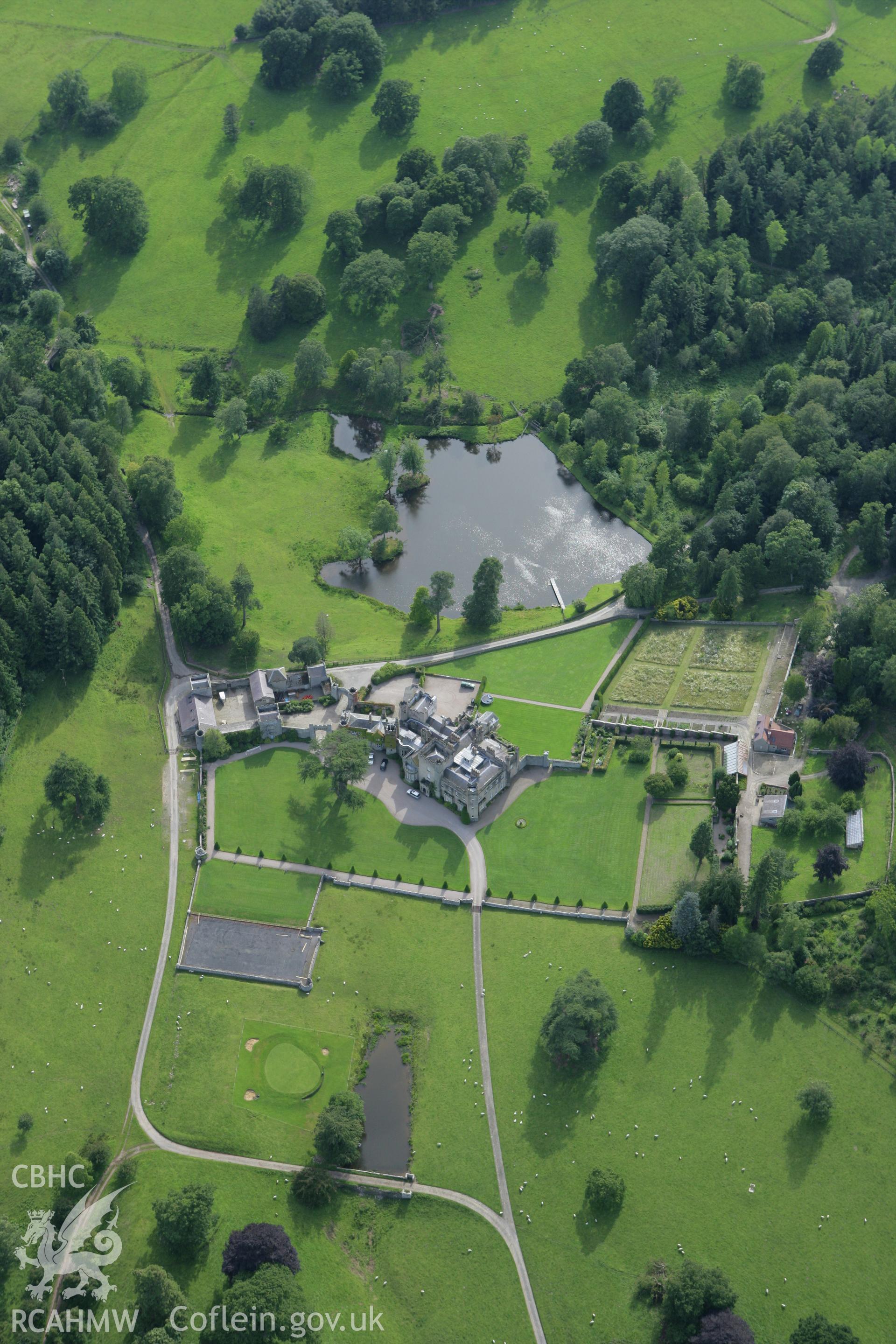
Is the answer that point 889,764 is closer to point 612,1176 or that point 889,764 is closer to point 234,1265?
point 612,1176

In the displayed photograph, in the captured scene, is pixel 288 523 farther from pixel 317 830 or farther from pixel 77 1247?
→ pixel 77 1247

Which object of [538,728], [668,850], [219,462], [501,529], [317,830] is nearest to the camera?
[668,850]

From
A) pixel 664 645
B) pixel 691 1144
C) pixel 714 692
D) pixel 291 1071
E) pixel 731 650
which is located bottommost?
pixel 291 1071

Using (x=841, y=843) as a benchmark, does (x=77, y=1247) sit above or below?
below

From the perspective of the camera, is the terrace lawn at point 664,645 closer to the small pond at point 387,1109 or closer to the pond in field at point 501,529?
the pond in field at point 501,529

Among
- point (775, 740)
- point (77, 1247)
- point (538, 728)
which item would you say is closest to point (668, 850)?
point (775, 740)

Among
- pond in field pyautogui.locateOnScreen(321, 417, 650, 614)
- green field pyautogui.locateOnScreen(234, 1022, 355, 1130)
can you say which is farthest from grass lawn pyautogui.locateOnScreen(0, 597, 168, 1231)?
pond in field pyautogui.locateOnScreen(321, 417, 650, 614)

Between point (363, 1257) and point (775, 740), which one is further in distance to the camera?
point (775, 740)
